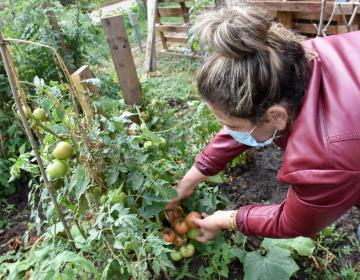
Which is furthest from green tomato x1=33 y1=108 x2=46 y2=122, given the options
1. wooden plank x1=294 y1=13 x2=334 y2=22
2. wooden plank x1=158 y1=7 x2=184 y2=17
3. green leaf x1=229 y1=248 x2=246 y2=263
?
wooden plank x1=158 y1=7 x2=184 y2=17

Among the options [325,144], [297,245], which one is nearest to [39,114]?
[325,144]

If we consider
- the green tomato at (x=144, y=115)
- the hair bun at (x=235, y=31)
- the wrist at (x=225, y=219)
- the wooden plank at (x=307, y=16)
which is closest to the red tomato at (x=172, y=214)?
the wrist at (x=225, y=219)

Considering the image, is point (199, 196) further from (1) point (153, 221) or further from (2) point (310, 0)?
(2) point (310, 0)

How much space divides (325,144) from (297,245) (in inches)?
41.5

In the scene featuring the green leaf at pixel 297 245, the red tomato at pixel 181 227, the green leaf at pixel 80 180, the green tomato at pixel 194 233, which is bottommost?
the green leaf at pixel 297 245

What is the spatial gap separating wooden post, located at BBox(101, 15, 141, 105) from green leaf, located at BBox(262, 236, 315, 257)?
108 centimetres

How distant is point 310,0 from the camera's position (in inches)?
185

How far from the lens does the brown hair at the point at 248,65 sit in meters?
1.21

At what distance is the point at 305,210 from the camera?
1.33 metres

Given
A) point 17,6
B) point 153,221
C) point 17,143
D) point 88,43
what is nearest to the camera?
point 153,221

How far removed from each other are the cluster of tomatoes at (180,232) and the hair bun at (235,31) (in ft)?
2.97

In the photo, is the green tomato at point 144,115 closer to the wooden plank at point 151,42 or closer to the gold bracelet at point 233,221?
the gold bracelet at point 233,221

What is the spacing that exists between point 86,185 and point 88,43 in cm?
296

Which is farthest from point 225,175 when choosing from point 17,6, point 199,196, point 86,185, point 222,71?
point 17,6
